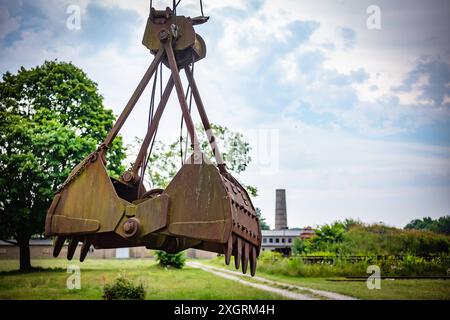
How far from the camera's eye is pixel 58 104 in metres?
18.6

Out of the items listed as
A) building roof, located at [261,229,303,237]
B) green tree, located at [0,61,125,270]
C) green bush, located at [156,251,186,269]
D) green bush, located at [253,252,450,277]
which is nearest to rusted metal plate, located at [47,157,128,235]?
green tree, located at [0,61,125,270]

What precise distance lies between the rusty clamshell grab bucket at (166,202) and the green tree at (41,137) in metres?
13.5

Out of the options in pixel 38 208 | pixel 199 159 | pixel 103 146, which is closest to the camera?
pixel 199 159

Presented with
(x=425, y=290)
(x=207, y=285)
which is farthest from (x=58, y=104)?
(x=425, y=290)

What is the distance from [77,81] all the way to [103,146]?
16.2 meters

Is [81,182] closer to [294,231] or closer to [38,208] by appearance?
[38,208]

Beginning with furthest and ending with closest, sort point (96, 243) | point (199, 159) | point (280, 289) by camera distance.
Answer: point (280, 289), point (96, 243), point (199, 159)

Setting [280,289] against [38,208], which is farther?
[38,208]

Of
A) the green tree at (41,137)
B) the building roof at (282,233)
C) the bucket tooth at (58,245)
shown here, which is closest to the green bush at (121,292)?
the green tree at (41,137)

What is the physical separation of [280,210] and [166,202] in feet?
156

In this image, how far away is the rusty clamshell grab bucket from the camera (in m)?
3.36

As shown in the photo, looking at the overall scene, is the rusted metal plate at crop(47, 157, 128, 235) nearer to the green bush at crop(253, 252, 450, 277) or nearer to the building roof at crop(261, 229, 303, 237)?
the green bush at crop(253, 252, 450, 277)

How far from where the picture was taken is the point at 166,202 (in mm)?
3434

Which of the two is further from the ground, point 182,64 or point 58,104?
point 58,104
